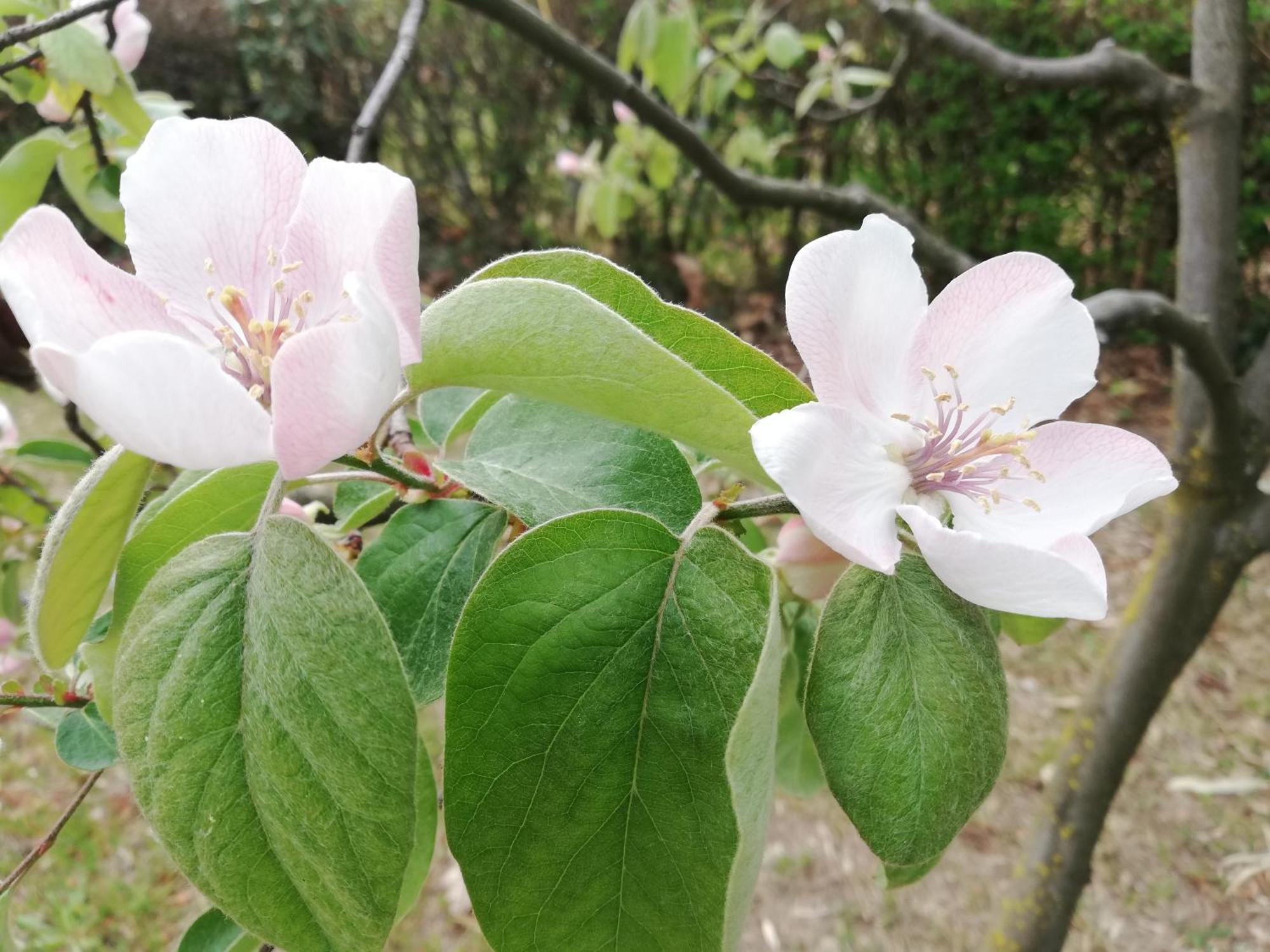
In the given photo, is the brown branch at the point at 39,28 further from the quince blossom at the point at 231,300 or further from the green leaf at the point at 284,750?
the green leaf at the point at 284,750

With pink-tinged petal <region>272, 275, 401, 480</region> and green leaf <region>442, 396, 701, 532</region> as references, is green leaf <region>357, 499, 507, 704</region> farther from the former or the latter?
pink-tinged petal <region>272, 275, 401, 480</region>

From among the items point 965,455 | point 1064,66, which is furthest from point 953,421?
point 1064,66

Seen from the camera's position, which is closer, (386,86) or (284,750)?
(284,750)

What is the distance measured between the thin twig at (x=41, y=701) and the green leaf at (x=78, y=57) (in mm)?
580

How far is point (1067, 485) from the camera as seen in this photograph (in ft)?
1.70

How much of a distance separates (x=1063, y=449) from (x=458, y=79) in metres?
5.10

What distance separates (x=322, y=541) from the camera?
0.40 metres

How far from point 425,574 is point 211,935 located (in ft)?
1.17

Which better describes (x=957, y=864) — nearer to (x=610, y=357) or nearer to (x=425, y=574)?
(x=425, y=574)

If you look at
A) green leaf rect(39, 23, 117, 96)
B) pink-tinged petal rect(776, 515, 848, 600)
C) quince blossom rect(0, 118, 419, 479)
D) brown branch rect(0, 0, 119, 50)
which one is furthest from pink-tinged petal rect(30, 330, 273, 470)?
green leaf rect(39, 23, 117, 96)

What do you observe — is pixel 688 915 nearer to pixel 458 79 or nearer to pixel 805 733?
pixel 805 733

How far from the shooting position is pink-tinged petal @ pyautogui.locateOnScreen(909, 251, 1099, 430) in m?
0.51

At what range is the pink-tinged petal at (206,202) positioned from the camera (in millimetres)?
471

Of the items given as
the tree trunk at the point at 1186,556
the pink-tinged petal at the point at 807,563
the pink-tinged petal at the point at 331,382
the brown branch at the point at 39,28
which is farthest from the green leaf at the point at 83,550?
the tree trunk at the point at 1186,556
